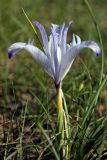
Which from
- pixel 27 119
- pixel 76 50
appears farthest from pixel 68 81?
pixel 76 50

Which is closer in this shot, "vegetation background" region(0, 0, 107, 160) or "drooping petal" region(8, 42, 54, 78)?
"drooping petal" region(8, 42, 54, 78)

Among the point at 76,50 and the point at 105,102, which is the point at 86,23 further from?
the point at 76,50

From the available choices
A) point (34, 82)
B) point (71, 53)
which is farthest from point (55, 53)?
point (34, 82)

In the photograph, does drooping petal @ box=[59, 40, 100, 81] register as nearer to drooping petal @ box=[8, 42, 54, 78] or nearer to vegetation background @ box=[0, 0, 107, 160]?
drooping petal @ box=[8, 42, 54, 78]

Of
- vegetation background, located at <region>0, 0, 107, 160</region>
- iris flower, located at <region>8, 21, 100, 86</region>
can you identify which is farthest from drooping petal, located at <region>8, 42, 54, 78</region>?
vegetation background, located at <region>0, 0, 107, 160</region>

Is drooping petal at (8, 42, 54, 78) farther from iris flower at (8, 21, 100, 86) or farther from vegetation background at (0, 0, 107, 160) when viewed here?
vegetation background at (0, 0, 107, 160)

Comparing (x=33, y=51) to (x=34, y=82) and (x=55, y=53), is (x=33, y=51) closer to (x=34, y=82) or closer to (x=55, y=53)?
(x=55, y=53)

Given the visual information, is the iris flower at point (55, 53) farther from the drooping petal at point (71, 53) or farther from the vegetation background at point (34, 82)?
the vegetation background at point (34, 82)

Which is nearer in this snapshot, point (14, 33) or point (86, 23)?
point (14, 33)

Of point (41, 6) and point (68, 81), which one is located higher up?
point (41, 6)
